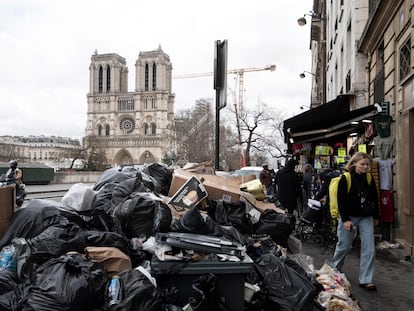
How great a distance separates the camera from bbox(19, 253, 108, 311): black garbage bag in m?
2.97

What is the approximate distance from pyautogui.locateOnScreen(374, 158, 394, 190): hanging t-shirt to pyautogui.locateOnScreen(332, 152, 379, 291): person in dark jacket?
2.82m

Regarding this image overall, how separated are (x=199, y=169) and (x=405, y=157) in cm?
353

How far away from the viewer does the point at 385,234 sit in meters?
7.95

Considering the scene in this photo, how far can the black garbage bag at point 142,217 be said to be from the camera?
4023 mm

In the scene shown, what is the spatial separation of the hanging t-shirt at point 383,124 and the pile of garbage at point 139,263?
4375 millimetres

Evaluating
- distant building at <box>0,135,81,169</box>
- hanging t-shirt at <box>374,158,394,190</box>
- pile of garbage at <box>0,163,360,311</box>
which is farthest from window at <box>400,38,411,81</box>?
distant building at <box>0,135,81,169</box>

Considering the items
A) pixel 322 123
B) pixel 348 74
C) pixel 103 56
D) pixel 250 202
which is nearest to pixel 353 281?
pixel 250 202

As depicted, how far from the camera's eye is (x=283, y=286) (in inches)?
146

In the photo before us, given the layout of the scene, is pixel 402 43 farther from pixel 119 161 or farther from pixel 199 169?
Answer: pixel 119 161

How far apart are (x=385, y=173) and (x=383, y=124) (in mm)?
978

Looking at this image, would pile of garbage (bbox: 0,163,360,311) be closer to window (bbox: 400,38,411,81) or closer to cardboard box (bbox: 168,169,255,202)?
cardboard box (bbox: 168,169,255,202)

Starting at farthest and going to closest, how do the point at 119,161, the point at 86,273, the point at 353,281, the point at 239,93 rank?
1. the point at 119,161
2. the point at 239,93
3. the point at 353,281
4. the point at 86,273

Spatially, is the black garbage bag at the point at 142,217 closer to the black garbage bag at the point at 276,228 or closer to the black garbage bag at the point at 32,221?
the black garbage bag at the point at 32,221

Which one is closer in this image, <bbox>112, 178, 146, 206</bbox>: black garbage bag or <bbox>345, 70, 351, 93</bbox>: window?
<bbox>112, 178, 146, 206</bbox>: black garbage bag
